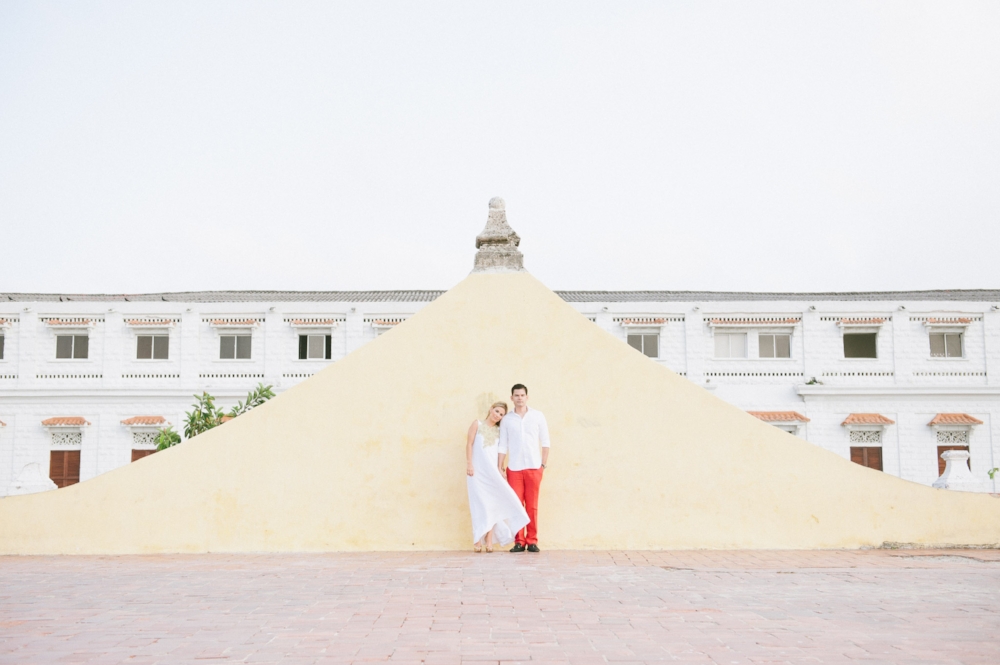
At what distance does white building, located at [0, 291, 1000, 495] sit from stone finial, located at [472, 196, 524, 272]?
718 inches

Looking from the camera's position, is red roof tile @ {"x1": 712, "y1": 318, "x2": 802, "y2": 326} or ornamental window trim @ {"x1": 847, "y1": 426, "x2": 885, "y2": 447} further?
red roof tile @ {"x1": 712, "y1": 318, "x2": 802, "y2": 326}

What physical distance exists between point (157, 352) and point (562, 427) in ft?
73.3

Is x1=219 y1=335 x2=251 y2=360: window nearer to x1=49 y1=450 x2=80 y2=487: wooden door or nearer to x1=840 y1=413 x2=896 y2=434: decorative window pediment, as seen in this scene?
x1=49 y1=450 x2=80 y2=487: wooden door

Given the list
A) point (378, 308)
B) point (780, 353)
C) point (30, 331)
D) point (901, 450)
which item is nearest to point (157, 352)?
point (30, 331)

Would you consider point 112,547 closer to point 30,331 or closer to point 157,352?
point 157,352

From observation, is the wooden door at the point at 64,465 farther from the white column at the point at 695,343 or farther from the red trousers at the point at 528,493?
the red trousers at the point at 528,493

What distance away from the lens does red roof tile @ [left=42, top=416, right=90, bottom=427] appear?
2633 centimetres

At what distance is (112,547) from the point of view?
781 cm

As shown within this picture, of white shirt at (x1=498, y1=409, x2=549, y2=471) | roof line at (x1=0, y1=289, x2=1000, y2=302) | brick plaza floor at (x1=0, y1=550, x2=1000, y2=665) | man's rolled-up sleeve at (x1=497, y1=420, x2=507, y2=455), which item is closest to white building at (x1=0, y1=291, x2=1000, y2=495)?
roof line at (x1=0, y1=289, x2=1000, y2=302)

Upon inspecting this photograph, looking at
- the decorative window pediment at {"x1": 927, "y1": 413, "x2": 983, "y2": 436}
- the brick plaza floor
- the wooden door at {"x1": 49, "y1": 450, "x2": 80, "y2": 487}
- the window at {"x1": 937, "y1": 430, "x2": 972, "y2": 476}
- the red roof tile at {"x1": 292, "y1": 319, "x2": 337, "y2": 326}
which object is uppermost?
the red roof tile at {"x1": 292, "y1": 319, "x2": 337, "y2": 326}

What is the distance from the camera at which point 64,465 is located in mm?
26578

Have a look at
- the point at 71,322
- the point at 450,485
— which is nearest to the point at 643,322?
the point at 71,322

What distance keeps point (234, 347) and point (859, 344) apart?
65.0 feet

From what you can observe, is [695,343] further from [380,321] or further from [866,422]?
[380,321]
